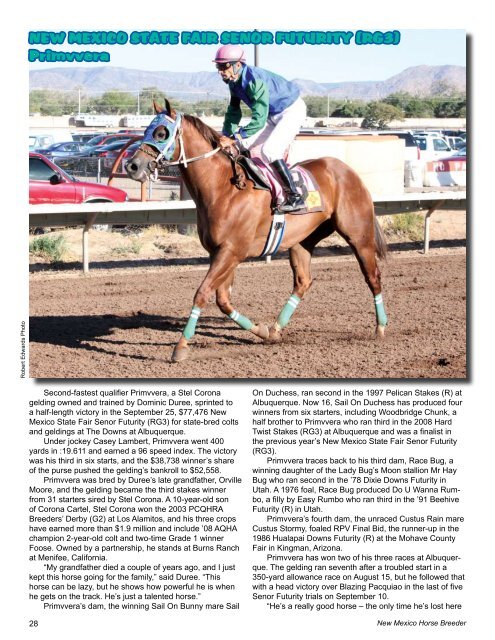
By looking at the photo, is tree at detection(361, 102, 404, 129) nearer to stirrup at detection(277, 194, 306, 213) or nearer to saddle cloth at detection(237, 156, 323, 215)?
saddle cloth at detection(237, 156, 323, 215)

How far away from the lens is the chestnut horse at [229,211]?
8.81 m

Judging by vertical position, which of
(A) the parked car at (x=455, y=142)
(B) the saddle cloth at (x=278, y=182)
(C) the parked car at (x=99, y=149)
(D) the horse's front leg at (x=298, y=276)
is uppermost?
(A) the parked car at (x=455, y=142)

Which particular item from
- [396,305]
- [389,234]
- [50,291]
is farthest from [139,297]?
[389,234]

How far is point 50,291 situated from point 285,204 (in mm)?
4809

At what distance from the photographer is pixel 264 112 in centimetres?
900

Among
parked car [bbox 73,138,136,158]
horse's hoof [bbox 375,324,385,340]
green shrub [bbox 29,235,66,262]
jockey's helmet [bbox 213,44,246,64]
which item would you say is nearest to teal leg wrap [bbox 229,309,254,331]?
horse's hoof [bbox 375,324,385,340]

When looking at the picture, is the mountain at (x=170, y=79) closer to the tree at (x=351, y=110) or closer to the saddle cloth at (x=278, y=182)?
the tree at (x=351, y=110)

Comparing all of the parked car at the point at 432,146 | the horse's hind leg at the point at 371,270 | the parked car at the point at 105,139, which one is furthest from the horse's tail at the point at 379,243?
the parked car at the point at 432,146

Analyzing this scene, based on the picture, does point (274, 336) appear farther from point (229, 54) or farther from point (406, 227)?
point (406, 227)

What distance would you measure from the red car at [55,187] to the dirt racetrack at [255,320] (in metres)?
1.89

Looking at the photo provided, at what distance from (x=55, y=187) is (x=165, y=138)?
8.29 metres

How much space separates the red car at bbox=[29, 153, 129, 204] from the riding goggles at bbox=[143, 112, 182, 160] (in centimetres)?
801
